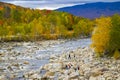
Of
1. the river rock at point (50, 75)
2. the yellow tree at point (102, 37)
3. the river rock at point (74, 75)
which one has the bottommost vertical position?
the river rock at point (50, 75)

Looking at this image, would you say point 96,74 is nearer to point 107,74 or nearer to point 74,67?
point 107,74

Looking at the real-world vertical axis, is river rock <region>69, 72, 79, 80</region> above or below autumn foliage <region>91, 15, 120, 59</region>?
below

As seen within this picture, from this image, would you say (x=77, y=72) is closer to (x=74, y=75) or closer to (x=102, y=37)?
(x=74, y=75)

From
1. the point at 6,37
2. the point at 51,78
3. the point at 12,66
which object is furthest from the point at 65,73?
the point at 6,37

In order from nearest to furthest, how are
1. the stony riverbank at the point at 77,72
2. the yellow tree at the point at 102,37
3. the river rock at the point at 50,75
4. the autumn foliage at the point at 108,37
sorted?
the stony riverbank at the point at 77,72 < the river rock at the point at 50,75 < the autumn foliage at the point at 108,37 < the yellow tree at the point at 102,37

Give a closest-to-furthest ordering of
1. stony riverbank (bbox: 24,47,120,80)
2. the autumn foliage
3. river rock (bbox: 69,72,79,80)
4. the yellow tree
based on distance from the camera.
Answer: stony riverbank (bbox: 24,47,120,80), river rock (bbox: 69,72,79,80), the autumn foliage, the yellow tree

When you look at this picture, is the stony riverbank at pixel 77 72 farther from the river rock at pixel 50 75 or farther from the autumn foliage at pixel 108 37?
the autumn foliage at pixel 108 37

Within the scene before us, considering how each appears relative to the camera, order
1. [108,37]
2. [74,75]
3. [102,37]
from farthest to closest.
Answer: [108,37], [102,37], [74,75]

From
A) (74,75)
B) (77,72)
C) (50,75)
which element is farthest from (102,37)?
(74,75)

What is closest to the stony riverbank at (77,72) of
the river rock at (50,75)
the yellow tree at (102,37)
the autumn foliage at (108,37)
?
the river rock at (50,75)

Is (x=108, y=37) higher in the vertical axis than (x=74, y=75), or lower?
higher

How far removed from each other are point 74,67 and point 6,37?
113108 mm

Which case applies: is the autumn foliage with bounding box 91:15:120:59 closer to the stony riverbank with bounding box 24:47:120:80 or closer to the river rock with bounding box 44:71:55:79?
the stony riverbank with bounding box 24:47:120:80

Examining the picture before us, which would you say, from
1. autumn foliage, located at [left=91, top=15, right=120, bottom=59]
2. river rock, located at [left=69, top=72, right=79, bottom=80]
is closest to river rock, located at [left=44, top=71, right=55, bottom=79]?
river rock, located at [left=69, top=72, right=79, bottom=80]
